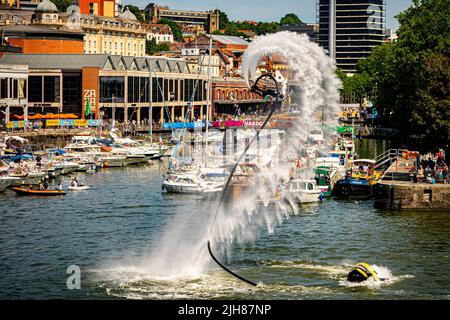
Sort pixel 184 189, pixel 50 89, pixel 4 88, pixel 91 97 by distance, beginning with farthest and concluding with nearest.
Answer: pixel 91 97 → pixel 50 89 → pixel 4 88 → pixel 184 189

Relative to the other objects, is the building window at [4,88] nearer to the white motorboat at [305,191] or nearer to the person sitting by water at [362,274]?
the white motorboat at [305,191]

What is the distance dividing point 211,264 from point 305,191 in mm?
29886

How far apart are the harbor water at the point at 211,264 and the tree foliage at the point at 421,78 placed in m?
8.62

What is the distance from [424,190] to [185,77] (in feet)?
395

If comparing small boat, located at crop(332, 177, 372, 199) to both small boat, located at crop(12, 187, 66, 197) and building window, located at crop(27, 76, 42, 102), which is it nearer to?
small boat, located at crop(12, 187, 66, 197)

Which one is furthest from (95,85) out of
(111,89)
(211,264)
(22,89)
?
(211,264)

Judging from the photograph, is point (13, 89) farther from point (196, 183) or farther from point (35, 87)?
point (196, 183)

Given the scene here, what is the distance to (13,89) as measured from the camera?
150 metres

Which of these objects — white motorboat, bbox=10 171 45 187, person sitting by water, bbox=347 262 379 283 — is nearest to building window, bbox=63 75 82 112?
white motorboat, bbox=10 171 45 187

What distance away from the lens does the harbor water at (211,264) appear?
1832 inches

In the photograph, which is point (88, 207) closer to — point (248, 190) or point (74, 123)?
point (248, 190)

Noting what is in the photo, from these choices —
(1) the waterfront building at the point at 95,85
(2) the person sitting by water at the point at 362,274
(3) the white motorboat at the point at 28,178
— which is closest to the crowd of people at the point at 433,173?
(2) the person sitting by water at the point at 362,274

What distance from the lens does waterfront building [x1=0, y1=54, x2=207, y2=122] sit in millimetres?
159875

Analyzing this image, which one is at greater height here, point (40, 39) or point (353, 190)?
point (40, 39)
